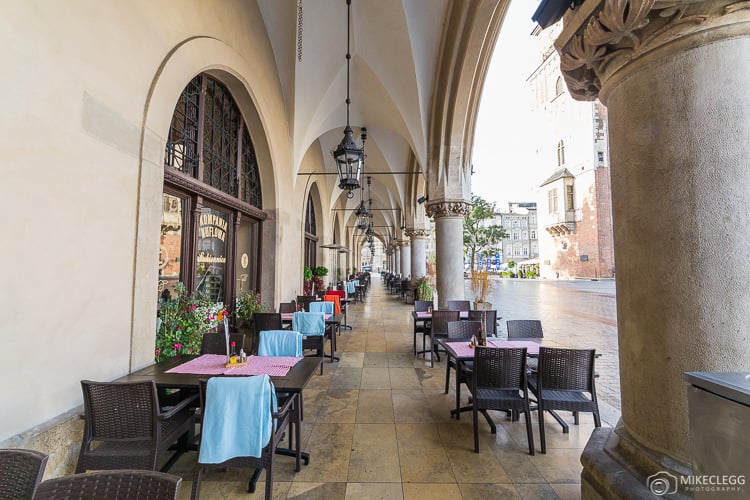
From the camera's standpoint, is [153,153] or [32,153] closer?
[32,153]

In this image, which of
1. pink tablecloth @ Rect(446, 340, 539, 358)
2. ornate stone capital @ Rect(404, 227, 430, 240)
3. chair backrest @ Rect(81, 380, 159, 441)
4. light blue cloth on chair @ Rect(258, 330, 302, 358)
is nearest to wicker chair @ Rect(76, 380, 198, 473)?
chair backrest @ Rect(81, 380, 159, 441)

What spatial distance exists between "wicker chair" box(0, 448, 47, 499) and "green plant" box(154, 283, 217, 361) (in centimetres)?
222

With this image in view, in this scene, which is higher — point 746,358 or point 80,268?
point 80,268

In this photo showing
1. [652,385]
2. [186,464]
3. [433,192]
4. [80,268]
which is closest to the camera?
[652,385]

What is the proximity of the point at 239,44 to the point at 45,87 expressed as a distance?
3.75 m

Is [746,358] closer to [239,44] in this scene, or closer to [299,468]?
[299,468]

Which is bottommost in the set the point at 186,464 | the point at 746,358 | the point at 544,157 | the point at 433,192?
the point at 186,464

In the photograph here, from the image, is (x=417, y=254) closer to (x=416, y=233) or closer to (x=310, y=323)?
(x=416, y=233)

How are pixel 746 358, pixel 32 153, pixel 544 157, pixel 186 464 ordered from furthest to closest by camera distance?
pixel 544 157 → pixel 186 464 → pixel 32 153 → pixel 746 358

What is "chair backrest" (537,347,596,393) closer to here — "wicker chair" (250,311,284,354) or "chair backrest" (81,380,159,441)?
"chair backrest" (81,380,159,441)

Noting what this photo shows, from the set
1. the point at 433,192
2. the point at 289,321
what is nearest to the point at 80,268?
the point at 289,321

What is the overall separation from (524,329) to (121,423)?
402cm

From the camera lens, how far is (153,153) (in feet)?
9.92

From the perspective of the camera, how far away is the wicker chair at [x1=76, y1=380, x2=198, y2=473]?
190 centimetres
